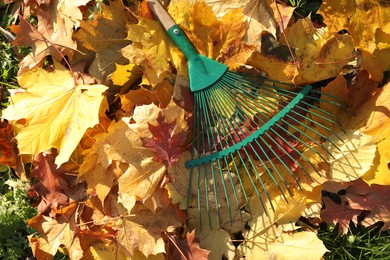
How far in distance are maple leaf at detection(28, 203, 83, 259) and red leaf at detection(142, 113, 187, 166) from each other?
43 centimetres

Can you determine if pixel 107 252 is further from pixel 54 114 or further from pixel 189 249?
pixel 54 114

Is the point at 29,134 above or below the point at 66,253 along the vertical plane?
above

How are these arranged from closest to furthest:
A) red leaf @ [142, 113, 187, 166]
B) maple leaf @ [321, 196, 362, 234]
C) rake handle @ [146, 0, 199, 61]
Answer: red leaf @ [142, 113, 187, 166] → rake handle @ [146, 0, 199, 61] → maple leaf @ [321, 196, 362, 234]

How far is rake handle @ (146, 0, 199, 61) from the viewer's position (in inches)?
64.6

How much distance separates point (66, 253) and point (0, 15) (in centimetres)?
97

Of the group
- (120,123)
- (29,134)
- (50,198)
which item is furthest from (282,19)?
(50,198)

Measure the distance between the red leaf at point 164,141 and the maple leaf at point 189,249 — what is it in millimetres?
272

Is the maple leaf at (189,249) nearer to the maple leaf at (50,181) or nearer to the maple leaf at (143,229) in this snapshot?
the maple leaf at (143,229)

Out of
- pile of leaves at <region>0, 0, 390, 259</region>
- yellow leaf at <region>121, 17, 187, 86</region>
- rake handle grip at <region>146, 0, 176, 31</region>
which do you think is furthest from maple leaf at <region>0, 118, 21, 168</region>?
rake handle grip at <region>146, 0, 176, 31</region>

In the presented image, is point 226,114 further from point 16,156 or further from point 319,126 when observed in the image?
point 16,156

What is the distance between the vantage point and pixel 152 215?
1.68m

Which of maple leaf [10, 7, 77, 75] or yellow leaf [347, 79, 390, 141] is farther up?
maple leaf [10, 7, 77, 75]

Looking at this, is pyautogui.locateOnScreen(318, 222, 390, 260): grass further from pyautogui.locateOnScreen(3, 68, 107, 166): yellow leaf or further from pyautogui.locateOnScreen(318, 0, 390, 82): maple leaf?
pyautogui.locateOnScreen(3, 68, 107, 166): yellow leaf

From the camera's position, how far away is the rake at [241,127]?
1651 millimetres
